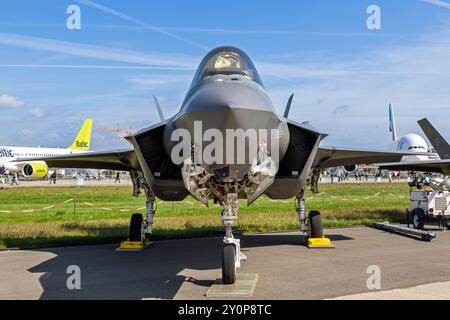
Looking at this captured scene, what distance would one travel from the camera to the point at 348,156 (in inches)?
429

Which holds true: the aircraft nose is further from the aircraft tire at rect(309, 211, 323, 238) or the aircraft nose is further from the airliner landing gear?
the aircraft tire at rect(309, 211, 323, 238)

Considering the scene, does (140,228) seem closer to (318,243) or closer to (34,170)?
(318,243)

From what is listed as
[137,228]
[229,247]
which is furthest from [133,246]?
[229,247]

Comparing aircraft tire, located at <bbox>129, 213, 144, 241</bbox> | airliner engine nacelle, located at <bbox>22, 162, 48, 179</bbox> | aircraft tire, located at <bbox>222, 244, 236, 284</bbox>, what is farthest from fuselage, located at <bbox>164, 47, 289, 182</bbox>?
airliner engine nacelle, located at <bbox>22, 162, 48, 179</bbox>

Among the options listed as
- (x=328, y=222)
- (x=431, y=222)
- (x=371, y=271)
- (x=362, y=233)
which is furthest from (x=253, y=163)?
(x=431, y=222)

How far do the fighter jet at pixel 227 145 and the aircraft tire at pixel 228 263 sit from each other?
0.01 metres

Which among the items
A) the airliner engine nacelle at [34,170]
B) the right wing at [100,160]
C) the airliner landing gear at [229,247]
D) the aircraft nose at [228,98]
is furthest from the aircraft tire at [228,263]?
the airliner engine nacelle at [34,170]

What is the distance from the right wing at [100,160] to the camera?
31.9 feet

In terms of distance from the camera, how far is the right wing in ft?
31.9

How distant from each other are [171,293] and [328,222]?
Result: 10.1 metres

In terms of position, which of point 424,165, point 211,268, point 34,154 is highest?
point 34,154

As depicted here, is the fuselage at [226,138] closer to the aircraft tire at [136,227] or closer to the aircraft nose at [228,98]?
the aircraft nose at [228,98]

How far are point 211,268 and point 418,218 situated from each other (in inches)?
344
